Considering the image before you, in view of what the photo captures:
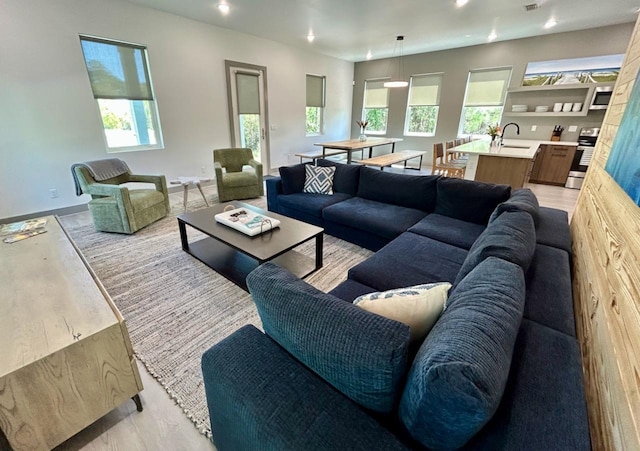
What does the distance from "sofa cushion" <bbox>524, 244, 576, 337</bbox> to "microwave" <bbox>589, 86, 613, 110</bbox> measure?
17.9 feet

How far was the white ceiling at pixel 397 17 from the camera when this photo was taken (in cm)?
391

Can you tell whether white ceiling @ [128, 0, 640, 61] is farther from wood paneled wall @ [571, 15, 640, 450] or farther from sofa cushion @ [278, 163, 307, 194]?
wood paneled wall @ [571, 15, 640, 450]

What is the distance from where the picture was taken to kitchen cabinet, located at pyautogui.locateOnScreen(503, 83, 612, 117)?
5.23 meters

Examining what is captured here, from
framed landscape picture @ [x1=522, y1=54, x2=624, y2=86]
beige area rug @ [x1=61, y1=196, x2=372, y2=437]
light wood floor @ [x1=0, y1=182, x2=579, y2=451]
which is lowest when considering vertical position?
light wood floor @ [x1=0, y1=182, x2=579, y2=451]

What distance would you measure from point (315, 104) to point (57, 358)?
751cm

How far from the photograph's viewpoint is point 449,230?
2400 mm

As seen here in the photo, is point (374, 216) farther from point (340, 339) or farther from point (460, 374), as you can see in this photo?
point (460, 374)

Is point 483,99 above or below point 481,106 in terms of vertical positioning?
above

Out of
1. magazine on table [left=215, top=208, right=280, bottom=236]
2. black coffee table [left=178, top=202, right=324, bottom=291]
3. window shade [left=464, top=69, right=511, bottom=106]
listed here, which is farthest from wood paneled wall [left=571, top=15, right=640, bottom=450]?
window shade [left=464, top=69, right=511, bottom=106]

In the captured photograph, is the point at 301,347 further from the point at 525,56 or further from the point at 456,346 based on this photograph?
the point at 525,56

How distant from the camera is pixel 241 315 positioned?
2.01 m

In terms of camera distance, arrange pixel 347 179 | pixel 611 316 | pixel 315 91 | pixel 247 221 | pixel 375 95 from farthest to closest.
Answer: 1. pixel 375 95
2. pixel 315 91
3. pixel 347 179
4. pixel 247 221
5. pixel 611 316

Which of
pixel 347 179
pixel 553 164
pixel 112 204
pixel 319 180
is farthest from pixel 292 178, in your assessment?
pixel 553 164

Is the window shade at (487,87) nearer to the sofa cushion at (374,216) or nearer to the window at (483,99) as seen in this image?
the window at (483,99)
